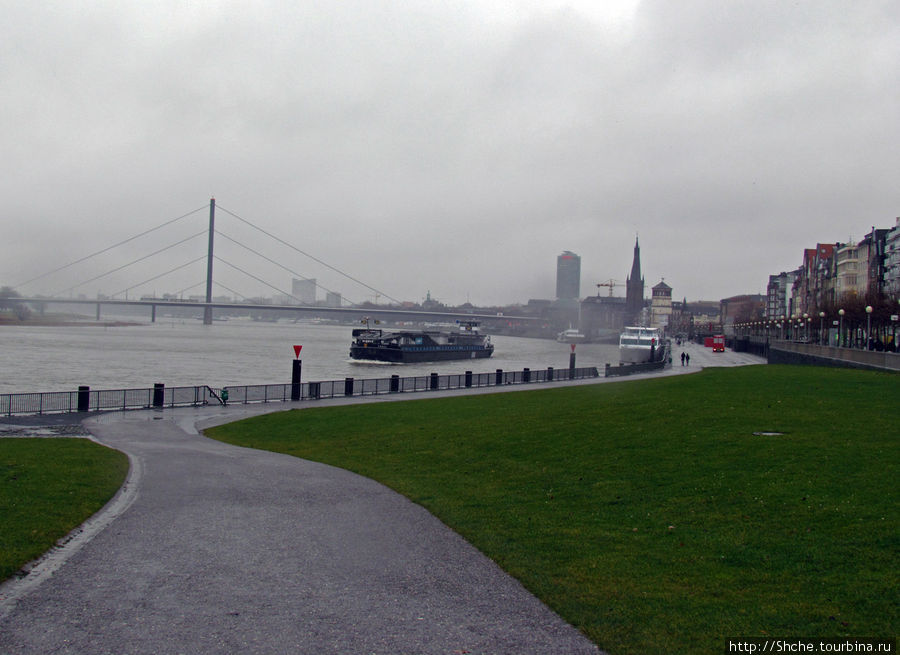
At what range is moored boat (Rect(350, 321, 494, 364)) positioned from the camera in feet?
251

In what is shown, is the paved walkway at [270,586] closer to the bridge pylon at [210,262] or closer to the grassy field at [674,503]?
the grassy field at [674,503]

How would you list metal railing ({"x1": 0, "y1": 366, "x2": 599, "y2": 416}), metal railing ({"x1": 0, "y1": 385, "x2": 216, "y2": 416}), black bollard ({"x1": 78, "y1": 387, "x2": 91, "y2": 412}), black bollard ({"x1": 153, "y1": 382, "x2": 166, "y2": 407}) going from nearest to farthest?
metal railing ({"x1": 0, "y1": 385, "x2": 216, "y2": 416})
black bollard ({"x1": 78, "y1": 387, "x2": 91, "y2": 412})
metal railing ({"x1": 0, "y1": 366, "x2": 599, "y2": 416})
black bollard ({"x1": 153, "y1": 382, "x2": 166, "y2": 407})

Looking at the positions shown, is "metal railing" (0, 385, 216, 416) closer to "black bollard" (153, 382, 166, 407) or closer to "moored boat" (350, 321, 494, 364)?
"black bollard" (153, 382, 166, 407)

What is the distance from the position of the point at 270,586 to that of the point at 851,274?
115m

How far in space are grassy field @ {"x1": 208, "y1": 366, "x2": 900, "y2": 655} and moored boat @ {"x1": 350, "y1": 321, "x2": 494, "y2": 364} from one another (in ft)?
180

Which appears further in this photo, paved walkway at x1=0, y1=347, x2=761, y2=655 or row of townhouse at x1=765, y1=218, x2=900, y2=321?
row of townhouse at x1=765, y1=218, x2=900, y2=321

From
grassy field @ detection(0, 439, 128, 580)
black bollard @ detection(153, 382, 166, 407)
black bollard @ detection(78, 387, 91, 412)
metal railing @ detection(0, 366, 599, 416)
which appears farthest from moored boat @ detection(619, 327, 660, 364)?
grassy field @ detection(0, 439, 128, 580)

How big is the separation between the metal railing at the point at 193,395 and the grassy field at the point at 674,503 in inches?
320

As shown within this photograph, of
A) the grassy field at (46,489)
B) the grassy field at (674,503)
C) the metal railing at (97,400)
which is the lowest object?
the metal railing at (97,400)

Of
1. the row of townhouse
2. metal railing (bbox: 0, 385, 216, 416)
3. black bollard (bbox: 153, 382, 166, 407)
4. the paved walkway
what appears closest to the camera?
the paved walkway

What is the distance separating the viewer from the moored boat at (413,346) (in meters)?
76.4

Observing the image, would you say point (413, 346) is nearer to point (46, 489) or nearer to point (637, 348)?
point (637, 348)

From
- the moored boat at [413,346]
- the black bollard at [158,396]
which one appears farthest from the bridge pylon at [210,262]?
the black bollard at [158,396]

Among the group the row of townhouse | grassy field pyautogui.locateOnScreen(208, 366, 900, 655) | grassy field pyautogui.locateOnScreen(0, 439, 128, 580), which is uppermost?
the row of townhouse
